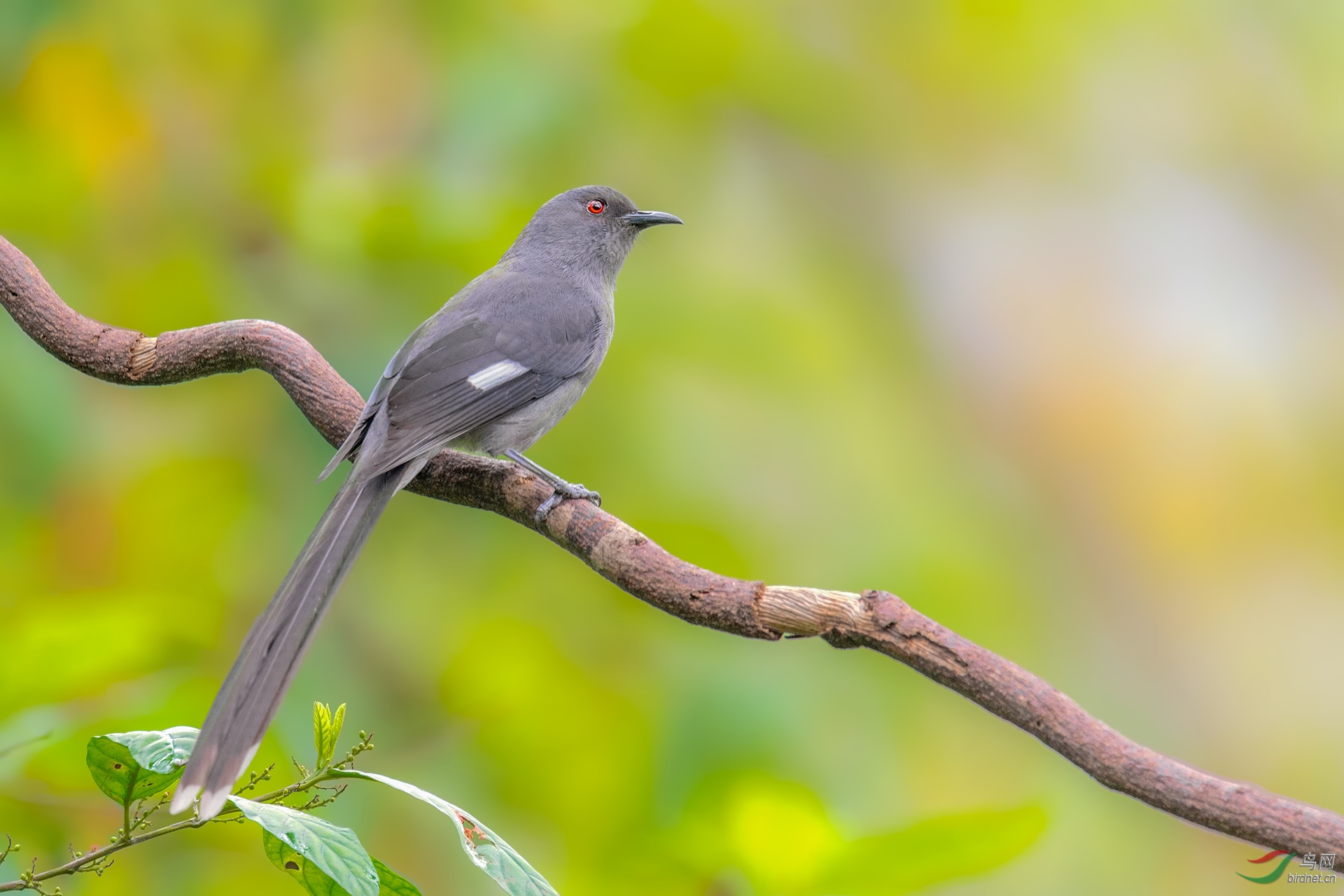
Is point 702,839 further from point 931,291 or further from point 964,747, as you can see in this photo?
point 931,291

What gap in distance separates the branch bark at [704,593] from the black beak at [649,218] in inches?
47.8

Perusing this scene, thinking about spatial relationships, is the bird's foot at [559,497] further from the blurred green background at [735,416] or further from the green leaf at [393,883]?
the green leaf at [393,883]

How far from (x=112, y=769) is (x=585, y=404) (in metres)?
2.24

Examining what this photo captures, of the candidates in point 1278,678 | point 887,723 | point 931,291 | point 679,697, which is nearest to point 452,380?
point 679,697

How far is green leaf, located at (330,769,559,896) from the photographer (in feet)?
4.65

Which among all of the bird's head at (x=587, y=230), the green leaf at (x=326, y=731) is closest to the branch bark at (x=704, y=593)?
the green leaf at (x=326, y=731)

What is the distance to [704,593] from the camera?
1968 millimetres

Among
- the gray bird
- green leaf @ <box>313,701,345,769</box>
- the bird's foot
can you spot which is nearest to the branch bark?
the bird's foot

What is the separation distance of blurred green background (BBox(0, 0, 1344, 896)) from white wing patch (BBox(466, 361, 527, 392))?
0.52 m

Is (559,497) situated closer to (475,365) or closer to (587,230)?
(475,365)

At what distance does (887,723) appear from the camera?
3471mm

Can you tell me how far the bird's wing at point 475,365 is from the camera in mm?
2475

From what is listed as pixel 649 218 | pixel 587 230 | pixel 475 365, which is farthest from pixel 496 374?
pixel 649 218

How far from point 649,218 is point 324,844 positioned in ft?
9.01
